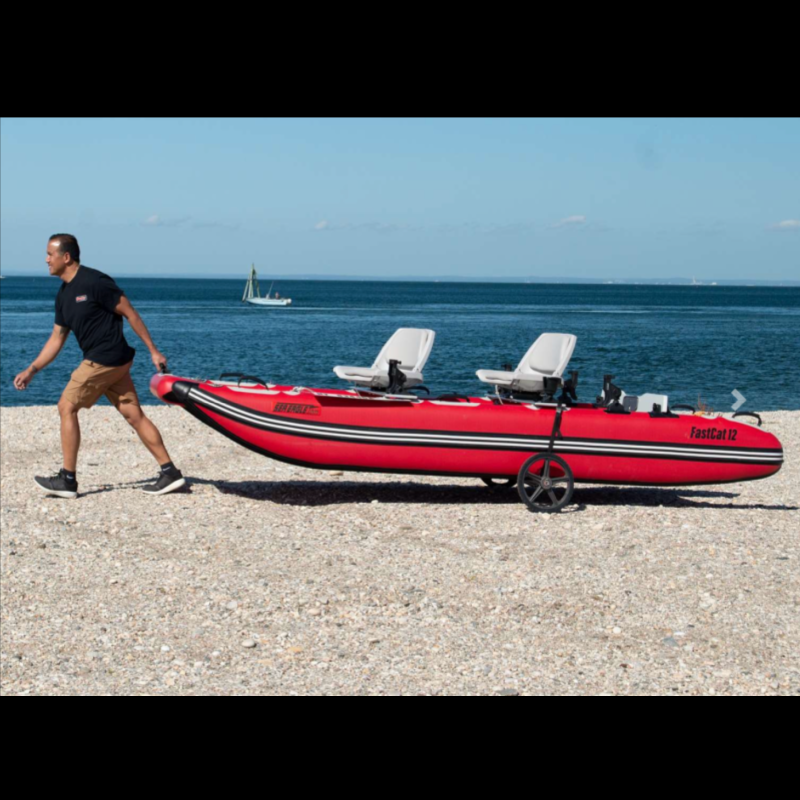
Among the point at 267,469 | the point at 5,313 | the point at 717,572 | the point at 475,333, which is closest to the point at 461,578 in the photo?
the point at 717,572

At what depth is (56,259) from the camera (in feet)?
26.5

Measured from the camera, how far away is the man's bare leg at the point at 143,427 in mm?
8586

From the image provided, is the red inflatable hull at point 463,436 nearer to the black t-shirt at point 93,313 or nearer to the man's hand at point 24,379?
the black t-shirt at point 93,313

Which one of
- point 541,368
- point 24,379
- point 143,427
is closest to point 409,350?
point 541,368

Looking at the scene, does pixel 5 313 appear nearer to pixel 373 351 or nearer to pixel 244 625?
pixel 373 351

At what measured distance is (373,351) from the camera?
4684 cm

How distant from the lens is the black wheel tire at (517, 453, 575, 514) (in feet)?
28.1

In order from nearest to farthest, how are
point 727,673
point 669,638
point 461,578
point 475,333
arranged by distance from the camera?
point 727,673 < point 669,638 < point 461,578 < point 475,333

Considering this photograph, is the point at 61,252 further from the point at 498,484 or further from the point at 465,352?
the point at 465,352

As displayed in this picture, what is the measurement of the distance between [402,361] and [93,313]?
111 inches

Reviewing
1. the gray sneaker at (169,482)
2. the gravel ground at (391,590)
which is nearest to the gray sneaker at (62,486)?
the gravel ground at (391,590)

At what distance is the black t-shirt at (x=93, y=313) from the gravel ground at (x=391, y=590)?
56.1 inches

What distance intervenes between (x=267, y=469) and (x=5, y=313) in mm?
76674

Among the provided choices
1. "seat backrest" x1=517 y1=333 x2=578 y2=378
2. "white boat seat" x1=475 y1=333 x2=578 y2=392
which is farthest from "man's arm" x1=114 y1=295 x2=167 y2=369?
"seat backrest" x1=517 y1=333 x2=578 y2=378
